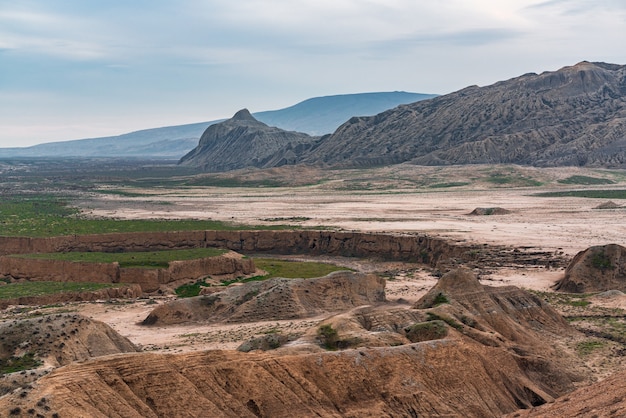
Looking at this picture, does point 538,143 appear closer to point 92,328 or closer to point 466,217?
point 466,217

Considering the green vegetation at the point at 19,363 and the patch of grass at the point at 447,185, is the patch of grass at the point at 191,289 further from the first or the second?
the patch of grass at the point at 447,185

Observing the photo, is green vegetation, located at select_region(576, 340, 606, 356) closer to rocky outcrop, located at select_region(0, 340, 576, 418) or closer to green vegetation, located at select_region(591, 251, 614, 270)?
rocky outcrop, located at select_region(0, 340, 576, 418)

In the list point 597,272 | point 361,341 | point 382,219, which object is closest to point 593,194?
point 382,219

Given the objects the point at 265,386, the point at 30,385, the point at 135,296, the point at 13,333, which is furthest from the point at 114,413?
the point at 135,296

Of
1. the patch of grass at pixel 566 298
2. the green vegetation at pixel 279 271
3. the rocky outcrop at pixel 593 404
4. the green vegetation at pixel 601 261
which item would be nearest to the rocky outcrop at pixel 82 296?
the green vegetation at pixel 279 271

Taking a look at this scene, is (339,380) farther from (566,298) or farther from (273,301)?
(566,298)

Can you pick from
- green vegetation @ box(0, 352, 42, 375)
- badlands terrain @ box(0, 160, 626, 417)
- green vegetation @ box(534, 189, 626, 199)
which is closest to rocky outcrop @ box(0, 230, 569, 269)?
badlands terrain @ box(0, 160, 626, 417)
